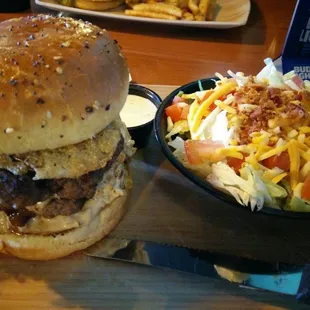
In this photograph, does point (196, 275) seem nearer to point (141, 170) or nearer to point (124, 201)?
point (124, 201)

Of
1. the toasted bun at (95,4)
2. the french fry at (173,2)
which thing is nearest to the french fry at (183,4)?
the french fry at (173,2)

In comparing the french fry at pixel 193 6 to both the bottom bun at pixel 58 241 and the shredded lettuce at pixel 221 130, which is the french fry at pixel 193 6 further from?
the bottom bun at pixel 58 241

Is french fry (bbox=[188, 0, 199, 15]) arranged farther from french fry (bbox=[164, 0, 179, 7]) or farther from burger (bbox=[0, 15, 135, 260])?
burger (bbox=[0, 15, 135, 260])

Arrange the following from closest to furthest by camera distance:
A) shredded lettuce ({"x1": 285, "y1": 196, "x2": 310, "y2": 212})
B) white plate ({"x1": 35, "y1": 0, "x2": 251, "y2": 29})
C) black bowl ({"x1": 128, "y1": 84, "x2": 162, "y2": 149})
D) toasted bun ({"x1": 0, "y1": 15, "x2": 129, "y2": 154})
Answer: toasted bun ({"x1": 0, "y1": 15, "x2": 129, "y2": 154}) → shredded lettuce ({"x1": 285, "y1": 196, "x2": 310, "y2": 212}) → black bowl ({"x1": 128, "y1": 84, "x2": 162, "y2": 149}) → white plate ({"x1": 35, "y1": 0, "x2": 251, "y2": 29})

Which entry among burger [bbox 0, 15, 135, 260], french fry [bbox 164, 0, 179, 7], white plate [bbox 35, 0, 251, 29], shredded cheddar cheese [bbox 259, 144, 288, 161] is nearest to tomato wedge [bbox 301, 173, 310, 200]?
shredded cheddar cheese [bbox 259, 144, 288, 161]

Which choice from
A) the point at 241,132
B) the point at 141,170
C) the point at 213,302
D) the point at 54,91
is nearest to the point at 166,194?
the point at 141,170
